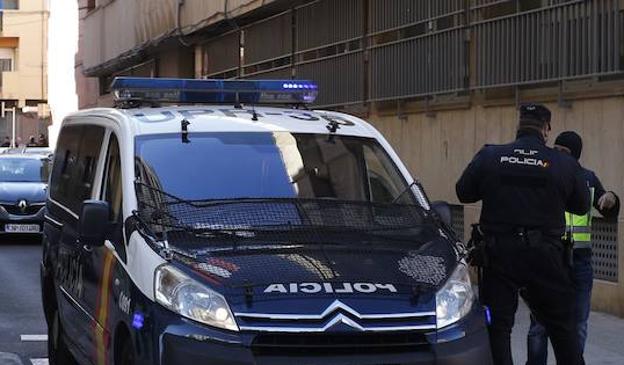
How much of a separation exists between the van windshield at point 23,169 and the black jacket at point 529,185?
13918 millimetres

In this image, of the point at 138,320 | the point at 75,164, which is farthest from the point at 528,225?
the point at 75,164

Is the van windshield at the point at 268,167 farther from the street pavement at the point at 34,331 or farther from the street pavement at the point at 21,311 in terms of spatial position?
the street pavement at the point at 21,311

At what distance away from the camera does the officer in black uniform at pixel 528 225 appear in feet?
18.7

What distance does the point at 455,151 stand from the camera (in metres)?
12.4

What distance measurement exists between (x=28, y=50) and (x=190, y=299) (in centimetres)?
5010

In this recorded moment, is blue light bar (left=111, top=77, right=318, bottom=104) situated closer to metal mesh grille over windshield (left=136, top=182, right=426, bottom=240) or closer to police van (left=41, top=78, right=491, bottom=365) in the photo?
police van (left=41, top=78, right=491, bottom=365)

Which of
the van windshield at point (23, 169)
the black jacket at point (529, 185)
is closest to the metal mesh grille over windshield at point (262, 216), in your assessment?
the black jacket at point (529, 185)

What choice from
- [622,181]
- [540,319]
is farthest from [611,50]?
[540,319]

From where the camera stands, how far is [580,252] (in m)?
6.32

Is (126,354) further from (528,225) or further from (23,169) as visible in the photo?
(23,169)

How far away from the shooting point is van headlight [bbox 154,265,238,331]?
4352 millimetres

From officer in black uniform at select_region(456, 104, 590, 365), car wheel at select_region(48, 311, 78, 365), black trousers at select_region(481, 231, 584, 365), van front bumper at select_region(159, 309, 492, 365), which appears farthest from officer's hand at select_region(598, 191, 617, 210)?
car wheel at select_region(48, 311, 78, 365)

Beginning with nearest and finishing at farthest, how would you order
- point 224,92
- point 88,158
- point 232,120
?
point 232,120 < point 88,158 < point 224,92

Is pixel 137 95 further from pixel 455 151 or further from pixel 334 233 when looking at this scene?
pixel 455 151
